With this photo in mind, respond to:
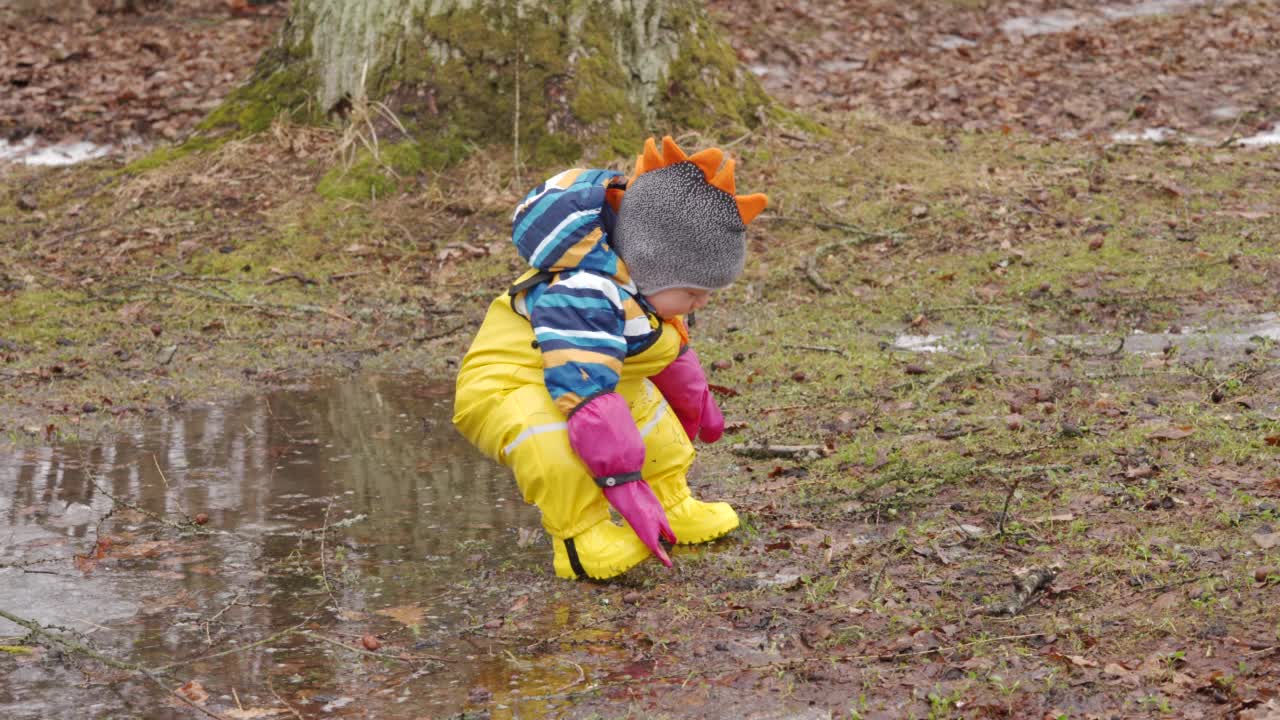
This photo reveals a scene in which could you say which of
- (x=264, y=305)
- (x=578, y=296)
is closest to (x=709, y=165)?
(x=578, y=296)

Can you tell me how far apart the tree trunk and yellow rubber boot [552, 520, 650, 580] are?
4950mm

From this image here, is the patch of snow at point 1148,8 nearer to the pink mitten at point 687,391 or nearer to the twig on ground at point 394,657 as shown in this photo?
the pink mitten at point 687,391

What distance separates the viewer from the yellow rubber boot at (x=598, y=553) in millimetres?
4008

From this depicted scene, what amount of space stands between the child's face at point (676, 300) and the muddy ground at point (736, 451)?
0.81 meters

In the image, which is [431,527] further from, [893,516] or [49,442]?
[49,442]

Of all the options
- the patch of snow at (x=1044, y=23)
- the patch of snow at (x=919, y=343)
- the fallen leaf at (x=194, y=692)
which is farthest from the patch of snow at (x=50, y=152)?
the patch of snow at (x=1044, y=23)

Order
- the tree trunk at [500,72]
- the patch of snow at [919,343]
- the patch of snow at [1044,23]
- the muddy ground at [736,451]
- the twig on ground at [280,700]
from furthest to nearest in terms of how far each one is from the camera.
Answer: the patch of snow at [1044,23] → the tree trunk at [500,72] → the patch of snow at [919,343] → the muddy ground at [736,451] → the twig on ground at [280,700]

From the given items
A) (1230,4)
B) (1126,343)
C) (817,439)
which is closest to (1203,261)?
(1126,343)

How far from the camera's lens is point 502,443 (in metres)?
4.06

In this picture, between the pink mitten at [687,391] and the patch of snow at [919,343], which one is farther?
the patch of snow at [919,343]

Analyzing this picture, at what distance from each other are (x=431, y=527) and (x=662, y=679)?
57.8 inches

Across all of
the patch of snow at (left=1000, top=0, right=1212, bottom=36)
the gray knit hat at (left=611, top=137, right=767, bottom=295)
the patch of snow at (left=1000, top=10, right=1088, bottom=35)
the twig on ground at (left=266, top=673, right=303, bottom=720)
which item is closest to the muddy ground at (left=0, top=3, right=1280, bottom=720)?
the twig on ground at (left=266, top=673, right=303, bottom=720)

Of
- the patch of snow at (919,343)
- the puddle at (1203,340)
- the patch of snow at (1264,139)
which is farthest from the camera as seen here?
the patch of snow at (1264,139)

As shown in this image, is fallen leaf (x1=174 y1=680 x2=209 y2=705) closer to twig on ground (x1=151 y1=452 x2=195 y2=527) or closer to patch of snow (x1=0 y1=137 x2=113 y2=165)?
twig on ground (x1=151 y1=452 x2=195 y2=527)
